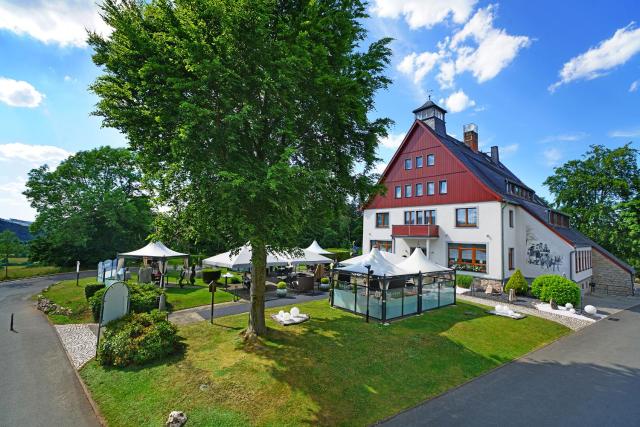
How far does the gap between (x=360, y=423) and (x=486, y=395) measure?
3986 mm

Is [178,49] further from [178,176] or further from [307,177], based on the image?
[307,177]

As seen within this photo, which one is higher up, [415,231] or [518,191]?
[518,191]

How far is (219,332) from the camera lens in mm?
11742

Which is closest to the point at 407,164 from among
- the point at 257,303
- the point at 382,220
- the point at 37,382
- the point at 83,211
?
the point at 382,220

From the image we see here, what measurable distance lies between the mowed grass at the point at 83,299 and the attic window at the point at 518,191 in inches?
1010

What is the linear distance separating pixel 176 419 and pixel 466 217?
81.0ft

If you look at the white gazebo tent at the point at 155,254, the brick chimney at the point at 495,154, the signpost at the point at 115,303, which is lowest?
the signpost at the point at 115,303

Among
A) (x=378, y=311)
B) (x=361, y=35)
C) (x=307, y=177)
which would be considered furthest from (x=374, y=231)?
(x=307, y=177)

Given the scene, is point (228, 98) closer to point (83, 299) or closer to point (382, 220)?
point (83, 299)

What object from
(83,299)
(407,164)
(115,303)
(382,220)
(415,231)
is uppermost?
(407,164)

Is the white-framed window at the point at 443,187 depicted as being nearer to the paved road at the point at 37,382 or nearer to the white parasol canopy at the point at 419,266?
the white parasol canopy at the point at 419,266

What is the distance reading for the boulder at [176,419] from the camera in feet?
20.7

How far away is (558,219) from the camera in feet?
92.8

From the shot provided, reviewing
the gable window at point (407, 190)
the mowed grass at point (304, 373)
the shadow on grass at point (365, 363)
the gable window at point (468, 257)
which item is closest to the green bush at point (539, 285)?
the gable window at point (468, 257)
